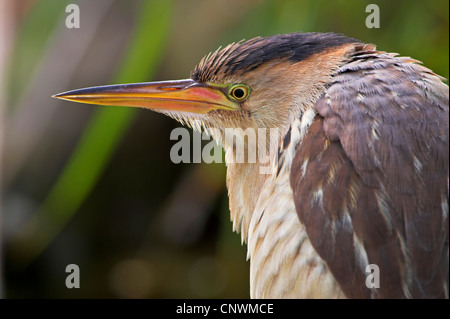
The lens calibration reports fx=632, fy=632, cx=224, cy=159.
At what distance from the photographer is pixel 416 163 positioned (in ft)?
5.02

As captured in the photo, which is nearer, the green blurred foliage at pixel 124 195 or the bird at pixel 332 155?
the bird at pixel 332 155

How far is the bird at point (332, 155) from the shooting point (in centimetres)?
148

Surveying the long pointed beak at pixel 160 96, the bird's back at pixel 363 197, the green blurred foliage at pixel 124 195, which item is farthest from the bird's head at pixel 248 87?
the green blurred foliage at pixel 124 195

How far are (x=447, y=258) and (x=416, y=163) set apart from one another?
0.24 meters

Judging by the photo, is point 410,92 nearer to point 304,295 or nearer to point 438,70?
point 304,295

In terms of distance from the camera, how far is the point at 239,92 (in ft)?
6.48

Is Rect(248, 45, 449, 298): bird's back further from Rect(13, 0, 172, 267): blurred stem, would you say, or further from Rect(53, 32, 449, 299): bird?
Rect(13, 0, 172, 267): blurred stem

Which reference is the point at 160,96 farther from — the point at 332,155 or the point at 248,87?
the point at 332,155

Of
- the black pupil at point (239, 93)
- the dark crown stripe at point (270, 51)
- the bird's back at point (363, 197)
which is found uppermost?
the dark crown stripe at point (270, 51)

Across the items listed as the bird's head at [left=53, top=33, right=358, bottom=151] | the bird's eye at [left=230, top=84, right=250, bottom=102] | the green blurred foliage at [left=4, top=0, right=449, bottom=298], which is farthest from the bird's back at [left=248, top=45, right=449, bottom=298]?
the green blurred foliage at [left=4, top=0, right=449, bottom=298]

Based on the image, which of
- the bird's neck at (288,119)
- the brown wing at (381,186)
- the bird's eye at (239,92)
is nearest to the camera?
the brown wing at (381,186)

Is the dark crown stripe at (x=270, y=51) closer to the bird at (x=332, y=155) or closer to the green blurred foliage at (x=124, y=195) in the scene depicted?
the bird at (x=332, y=155)

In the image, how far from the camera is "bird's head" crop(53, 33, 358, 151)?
1.91m

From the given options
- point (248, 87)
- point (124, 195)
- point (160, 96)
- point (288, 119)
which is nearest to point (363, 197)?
point (288, 119)
